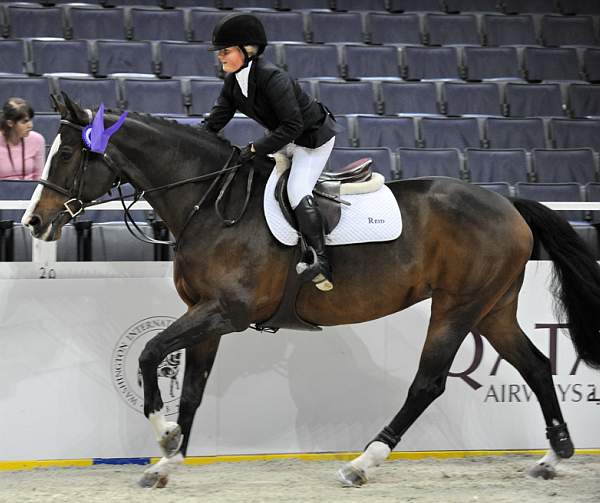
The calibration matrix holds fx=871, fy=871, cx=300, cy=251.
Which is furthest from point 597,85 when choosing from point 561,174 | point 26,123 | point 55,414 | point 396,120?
point 55,414

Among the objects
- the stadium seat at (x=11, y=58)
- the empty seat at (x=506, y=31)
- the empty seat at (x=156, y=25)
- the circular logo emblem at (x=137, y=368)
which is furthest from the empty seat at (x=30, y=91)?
the empty seat at (x=506, y=31)

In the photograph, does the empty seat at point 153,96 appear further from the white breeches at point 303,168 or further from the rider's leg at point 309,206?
the rider's leg at point 309,206

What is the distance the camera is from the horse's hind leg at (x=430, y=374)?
4.39 m

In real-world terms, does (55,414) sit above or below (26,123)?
below

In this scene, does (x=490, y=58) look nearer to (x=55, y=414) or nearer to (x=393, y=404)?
(x=393, y=404)

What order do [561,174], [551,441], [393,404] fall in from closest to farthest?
1. [551,441]
2. [393,404]
3. [561,174]

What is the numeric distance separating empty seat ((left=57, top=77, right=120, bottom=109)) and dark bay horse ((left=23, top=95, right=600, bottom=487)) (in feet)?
12.2

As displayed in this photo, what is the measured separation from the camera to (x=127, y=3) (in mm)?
9859

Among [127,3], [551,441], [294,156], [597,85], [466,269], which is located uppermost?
[127,3]

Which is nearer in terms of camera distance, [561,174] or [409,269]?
[409,269]

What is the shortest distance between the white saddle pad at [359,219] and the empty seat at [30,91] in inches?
164

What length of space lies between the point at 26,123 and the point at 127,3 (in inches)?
194

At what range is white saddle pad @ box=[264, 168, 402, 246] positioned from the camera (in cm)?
432

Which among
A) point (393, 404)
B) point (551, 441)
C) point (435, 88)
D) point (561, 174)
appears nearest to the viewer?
point (551, 441)
